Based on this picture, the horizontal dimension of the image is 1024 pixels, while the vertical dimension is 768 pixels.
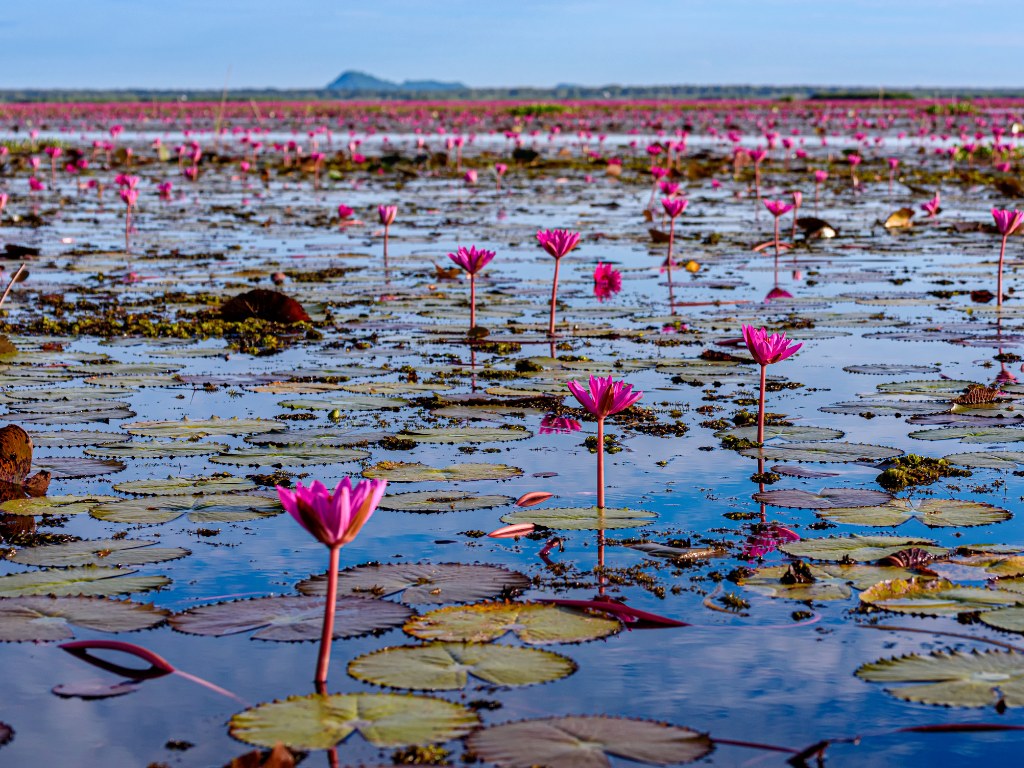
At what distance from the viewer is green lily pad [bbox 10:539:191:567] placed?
328cm

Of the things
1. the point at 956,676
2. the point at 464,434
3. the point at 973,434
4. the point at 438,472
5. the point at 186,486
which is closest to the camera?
the point at 956,676

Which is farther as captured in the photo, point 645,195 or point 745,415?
point 645,195

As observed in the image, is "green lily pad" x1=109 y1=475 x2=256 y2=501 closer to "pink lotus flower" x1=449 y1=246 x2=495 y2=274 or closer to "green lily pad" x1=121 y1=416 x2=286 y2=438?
"green lily pad" x1=121 y1=416 x2=286 y2=438

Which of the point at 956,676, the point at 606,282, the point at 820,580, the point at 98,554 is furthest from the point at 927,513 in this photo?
the point at 606,282

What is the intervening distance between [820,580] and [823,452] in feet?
4.19

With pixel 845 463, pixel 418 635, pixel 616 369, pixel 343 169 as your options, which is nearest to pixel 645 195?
pixel 343 169

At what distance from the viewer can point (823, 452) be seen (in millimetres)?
4328

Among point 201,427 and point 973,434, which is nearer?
point 973,434

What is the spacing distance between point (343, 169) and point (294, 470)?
2042cm

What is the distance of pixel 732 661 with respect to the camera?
2.64 meters

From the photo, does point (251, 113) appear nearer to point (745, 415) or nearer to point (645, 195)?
point (645, 195)

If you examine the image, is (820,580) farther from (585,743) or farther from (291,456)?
(291,456)

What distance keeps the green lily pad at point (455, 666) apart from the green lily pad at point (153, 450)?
77.4 inches

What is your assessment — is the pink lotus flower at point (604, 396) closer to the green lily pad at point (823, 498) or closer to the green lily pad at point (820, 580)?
the green lily pad at point (823, 498)
